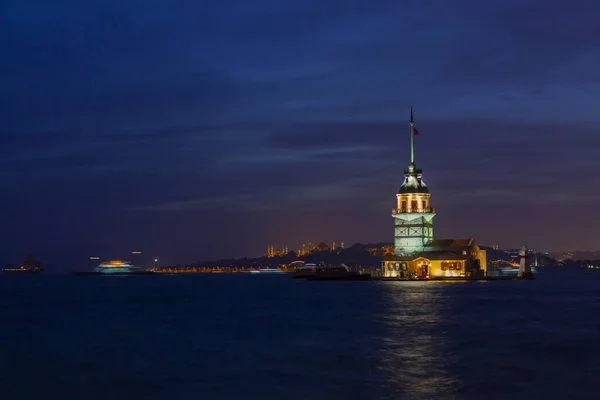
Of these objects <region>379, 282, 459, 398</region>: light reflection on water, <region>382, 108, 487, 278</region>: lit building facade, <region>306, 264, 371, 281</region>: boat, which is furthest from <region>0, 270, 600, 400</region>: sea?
<region>306, 264, 371, 281</region>: boat

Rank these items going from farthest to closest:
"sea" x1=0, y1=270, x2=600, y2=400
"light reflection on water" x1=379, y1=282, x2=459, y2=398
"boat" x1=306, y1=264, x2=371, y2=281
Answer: "boat" x1=306, y1=264, x2=371, y2=281 < "light reflection on water" x1=379, y1=282, x2=459, y2=398 < "sea" x1=0, y1=270, x2=600, y2=400

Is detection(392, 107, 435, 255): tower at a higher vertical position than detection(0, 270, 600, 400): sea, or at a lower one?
higher

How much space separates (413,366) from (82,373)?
50.7 feet

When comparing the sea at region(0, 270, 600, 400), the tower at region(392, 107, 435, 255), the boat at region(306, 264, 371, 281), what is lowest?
the sea at region(0, 270, 600, 400)

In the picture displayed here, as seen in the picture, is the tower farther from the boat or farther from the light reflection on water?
the light reflection on water

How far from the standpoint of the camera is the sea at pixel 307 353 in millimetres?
36062

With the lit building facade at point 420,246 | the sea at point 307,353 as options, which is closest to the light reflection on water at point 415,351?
the sea at point 307,353

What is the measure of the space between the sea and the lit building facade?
231 ft

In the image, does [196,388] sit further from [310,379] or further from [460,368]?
[460,368]

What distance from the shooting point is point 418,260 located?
503 feet

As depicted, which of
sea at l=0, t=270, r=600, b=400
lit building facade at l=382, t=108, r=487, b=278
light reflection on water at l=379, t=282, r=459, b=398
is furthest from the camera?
lit building facade at l=382, t=108, r=487, b=278

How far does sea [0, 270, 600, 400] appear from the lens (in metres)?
36.1

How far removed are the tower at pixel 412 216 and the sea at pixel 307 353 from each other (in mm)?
74836

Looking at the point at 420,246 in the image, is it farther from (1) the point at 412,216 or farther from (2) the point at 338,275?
(2) the point at 338,275
